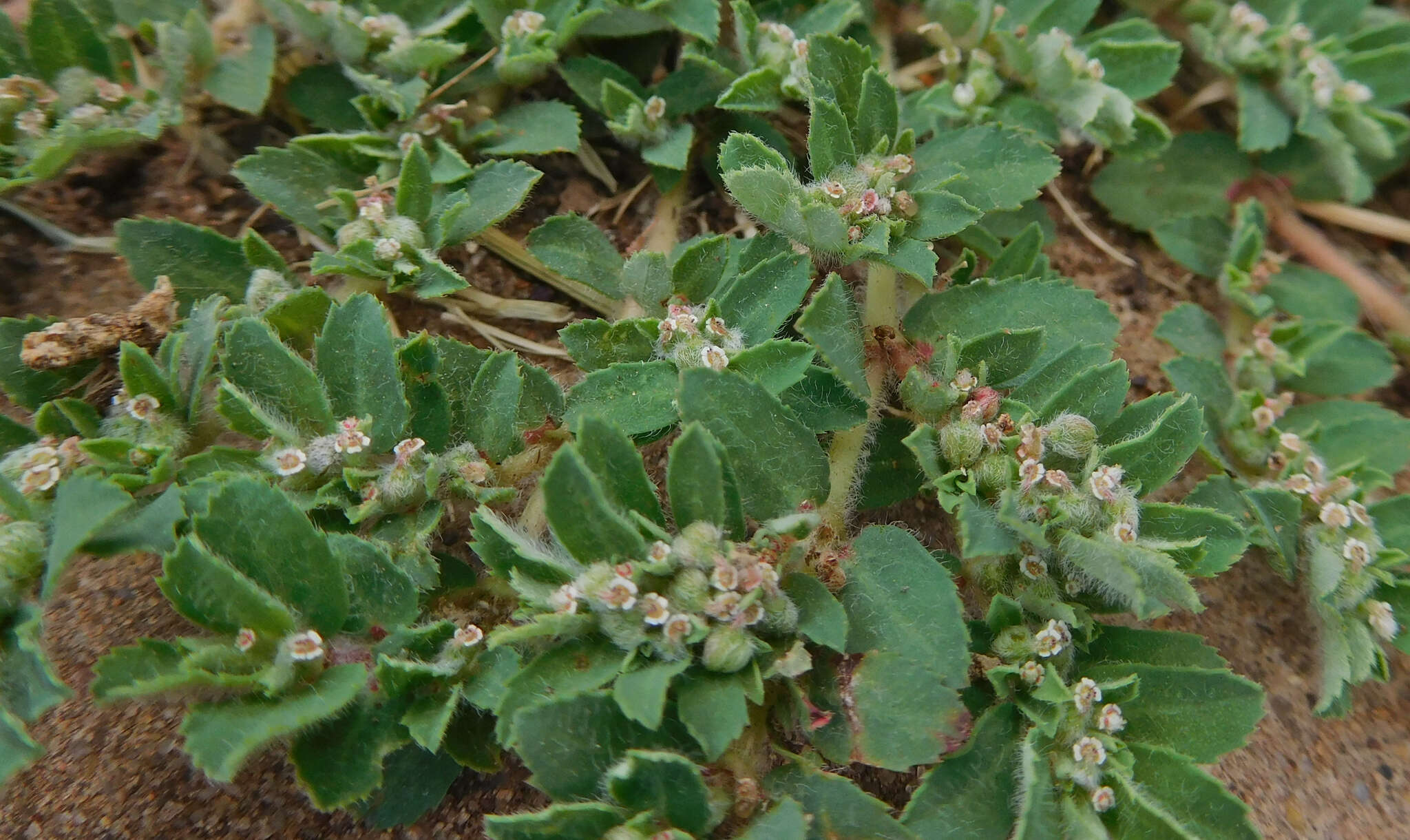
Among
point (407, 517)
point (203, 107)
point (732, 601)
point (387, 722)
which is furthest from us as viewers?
point (203, 107)

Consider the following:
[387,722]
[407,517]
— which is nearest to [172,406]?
[407,517]

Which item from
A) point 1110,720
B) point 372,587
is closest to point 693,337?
point 372,587

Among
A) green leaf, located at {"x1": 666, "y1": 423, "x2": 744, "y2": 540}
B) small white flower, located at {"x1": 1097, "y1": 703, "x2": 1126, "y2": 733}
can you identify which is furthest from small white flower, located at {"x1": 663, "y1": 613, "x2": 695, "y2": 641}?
small white flower, located at {"x1": 1097, "y1": 703, "x2": 1126, "y2": 733}

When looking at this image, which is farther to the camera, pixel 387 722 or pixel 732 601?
pixel 387 722

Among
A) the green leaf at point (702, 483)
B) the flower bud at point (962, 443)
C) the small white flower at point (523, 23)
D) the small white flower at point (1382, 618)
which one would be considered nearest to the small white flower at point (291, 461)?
the green leaf at point (702, 483)

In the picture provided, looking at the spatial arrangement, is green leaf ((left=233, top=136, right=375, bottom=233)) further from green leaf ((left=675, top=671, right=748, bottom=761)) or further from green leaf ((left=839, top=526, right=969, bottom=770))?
green leaf ((left=839, top=526, right=969, bottom=770))

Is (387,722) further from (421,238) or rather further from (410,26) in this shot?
(410,26)
